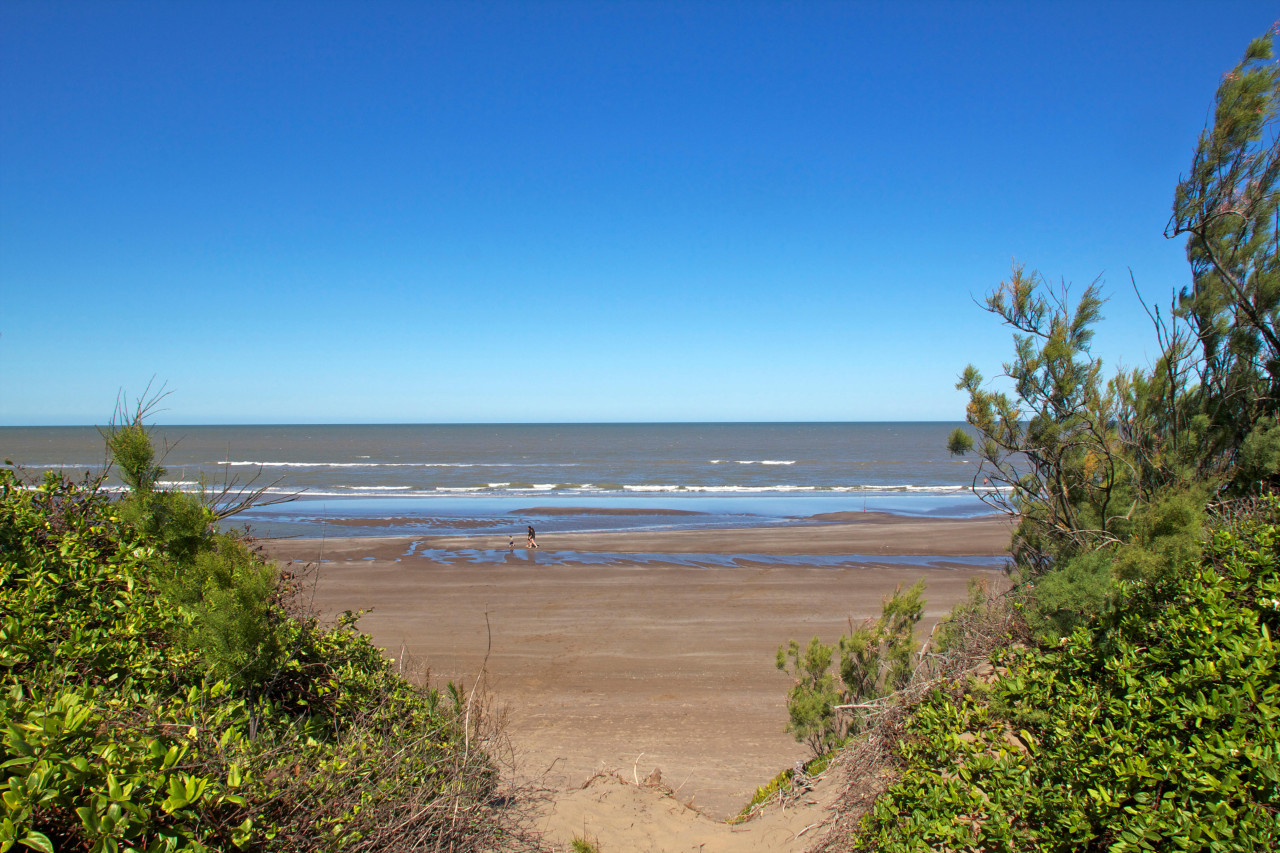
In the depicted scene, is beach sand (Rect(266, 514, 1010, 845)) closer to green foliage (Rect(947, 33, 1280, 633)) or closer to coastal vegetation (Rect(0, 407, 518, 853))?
coastal vegetation (Rect(0, 407, 518, 853))

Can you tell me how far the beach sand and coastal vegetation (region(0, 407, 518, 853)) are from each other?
705mm

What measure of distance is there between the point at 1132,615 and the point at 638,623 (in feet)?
34.5

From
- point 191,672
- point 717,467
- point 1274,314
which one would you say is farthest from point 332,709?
point 717,467

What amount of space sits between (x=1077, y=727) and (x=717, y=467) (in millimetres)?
50237

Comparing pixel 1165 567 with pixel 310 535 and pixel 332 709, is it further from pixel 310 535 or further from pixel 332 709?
pixel 310 535

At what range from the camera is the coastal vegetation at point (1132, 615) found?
2.87 metres

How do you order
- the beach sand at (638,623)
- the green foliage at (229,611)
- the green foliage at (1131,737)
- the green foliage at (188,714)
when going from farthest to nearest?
the beach sand at (638,623) < the green foliage at (229,611) < the green foliage at (1131,737) < the green foliage at (188,714)

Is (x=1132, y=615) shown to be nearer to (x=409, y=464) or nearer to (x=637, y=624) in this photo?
(x=637, y=624)

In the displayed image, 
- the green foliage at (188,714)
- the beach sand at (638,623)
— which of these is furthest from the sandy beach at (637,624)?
the green foliage at (188,714)

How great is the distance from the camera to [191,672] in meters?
3.62

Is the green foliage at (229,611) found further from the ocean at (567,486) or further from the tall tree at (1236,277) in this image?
the tall tree at (1236,277)

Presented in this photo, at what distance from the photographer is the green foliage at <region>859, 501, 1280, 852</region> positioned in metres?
2.62

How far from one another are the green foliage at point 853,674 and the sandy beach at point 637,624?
422mm

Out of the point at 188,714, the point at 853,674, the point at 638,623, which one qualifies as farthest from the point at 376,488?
the point at 188,714
